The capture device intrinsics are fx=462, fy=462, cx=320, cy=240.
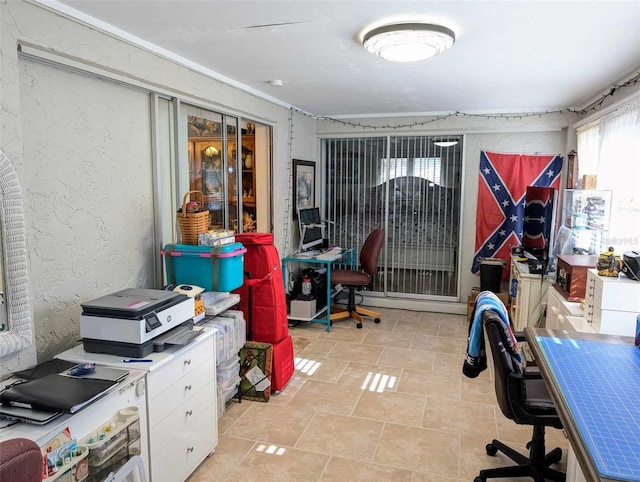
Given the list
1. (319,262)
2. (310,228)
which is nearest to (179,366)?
(319,262)

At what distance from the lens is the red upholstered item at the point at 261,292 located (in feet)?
11.8

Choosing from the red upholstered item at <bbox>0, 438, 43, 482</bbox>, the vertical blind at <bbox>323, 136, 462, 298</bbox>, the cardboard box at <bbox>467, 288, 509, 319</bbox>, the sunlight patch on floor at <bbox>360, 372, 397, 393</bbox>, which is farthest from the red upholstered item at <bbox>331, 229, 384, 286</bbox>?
the red upholstered item at <bbox>0, 438, 43, 482</bbox>

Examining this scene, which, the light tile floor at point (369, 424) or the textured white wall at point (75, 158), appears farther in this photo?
the light tile floor at point (369, 424)

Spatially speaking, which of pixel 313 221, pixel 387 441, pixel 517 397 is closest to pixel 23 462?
pixel 517 397

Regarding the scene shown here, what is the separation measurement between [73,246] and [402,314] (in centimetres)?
408

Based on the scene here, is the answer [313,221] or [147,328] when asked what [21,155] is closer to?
[147,328]

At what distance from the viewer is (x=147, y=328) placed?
221 cm

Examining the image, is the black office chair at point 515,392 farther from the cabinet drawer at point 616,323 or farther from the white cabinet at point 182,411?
the white cabinet at point 182,411

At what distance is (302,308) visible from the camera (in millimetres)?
5035

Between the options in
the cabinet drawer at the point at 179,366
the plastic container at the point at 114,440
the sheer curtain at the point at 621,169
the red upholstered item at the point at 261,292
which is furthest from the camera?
the red upholstered item at the point at 261,292

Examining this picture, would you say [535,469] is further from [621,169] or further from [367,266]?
[367,266]

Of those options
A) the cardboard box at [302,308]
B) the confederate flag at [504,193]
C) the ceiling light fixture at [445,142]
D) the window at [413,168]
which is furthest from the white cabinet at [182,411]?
the ceiling light fixture at [445,142]

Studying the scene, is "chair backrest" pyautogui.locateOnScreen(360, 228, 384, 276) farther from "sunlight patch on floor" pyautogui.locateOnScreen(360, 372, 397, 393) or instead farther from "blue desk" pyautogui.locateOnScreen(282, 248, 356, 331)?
"sunlight patch on floor" pyautogui.locateOnScreen(360, 372, 397, 393)

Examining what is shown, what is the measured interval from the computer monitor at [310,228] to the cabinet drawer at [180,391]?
280 centimetres
